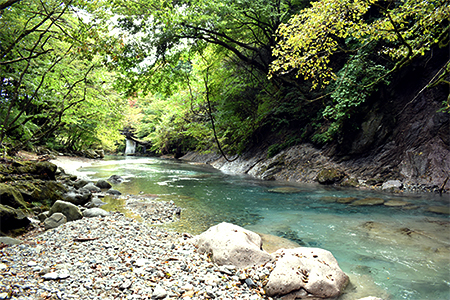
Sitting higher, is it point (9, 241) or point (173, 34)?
point (173, 34)

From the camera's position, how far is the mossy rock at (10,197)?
5.17m

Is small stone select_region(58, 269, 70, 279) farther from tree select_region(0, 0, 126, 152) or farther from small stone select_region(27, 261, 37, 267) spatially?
tree select_region(0, 0, 126, 152)

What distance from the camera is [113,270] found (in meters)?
3.25

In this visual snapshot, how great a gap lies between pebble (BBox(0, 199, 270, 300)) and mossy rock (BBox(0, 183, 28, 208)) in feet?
4.32

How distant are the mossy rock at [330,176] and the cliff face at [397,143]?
2.3 inches

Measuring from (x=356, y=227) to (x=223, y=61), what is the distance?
13.6m

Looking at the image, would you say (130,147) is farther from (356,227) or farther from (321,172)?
(356,227)

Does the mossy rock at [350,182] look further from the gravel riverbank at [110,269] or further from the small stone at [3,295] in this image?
the small stone at [3,295]

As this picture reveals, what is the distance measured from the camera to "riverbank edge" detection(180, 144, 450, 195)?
29.9ft

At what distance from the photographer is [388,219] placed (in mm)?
6184

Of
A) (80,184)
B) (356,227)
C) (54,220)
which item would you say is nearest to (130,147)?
(80,184)

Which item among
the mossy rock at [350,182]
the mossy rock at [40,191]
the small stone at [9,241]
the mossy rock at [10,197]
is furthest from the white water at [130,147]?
the small stone at [9,241]

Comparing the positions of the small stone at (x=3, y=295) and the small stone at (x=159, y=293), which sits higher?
the small stone at (x=3, y=295)

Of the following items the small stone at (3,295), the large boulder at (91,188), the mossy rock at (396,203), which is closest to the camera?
the small stone at (3,295)
